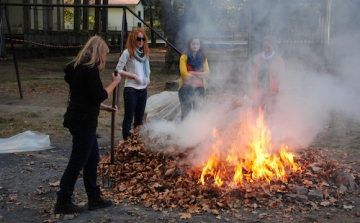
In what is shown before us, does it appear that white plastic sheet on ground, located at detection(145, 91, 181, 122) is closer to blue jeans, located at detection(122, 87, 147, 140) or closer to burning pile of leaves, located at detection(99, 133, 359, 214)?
blue jeans, located at detection(122, 87, 147, 140)

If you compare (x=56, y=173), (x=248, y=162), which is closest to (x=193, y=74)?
(x=248, y=162)

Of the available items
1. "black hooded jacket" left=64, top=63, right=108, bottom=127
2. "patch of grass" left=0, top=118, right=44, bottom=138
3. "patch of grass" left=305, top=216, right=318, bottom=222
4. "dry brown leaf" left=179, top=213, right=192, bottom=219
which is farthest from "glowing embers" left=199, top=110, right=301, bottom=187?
"patch of grass" left=0, top=118, right=44, bottom=138

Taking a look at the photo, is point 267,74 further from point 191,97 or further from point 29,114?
point 29,114

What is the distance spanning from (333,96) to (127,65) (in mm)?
5831

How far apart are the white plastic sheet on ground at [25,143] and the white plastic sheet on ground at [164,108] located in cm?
191

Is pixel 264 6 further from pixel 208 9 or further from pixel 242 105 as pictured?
pixel 242 105

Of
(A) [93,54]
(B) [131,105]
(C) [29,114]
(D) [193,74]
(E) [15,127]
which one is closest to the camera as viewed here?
(A) [93,54]

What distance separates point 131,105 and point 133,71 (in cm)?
48

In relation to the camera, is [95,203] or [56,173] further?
[56,173]

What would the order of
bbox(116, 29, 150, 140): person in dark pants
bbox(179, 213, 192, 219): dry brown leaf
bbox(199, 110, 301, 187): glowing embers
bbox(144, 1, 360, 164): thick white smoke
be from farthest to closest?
bbox(116, 29, 150, 140): person in dark pants → bbox(144, 1, 360, 164): thick white smoke → bbox(199, 110, 301, 187): glowing embers → bbox(179, 213, 192, 219): dry brown leaf

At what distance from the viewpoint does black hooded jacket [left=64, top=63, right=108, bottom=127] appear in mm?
4652

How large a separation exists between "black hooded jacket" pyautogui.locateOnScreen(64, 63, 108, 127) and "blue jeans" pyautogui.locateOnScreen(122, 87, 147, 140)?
2.17 meters

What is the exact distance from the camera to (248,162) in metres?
5.63

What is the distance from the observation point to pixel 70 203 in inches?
192
